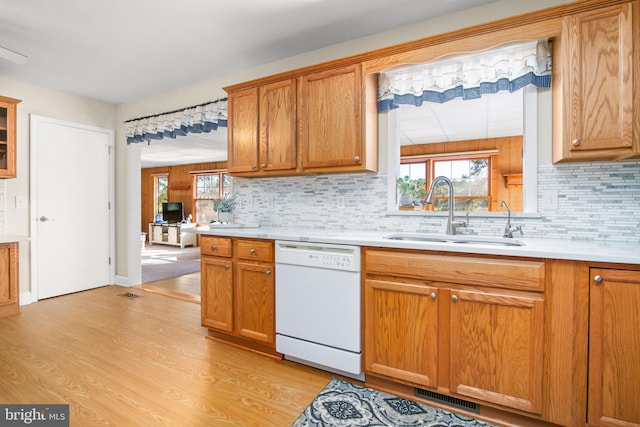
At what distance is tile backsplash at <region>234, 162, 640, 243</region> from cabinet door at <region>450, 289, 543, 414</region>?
27.6 inches

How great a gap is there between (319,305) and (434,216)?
1.05m

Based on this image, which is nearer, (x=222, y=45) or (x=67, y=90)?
(x=222, y=45)

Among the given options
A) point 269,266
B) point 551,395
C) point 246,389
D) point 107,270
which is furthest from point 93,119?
point 551,395

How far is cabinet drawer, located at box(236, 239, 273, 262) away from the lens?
7.47ft

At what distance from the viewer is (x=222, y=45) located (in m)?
2.78

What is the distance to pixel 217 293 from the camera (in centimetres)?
254

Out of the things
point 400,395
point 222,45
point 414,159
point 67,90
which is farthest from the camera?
point 414,159

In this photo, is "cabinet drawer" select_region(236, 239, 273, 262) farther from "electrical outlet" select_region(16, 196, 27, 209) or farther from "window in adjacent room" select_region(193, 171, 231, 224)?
"window in adjacent room" select_region(193, 171, 231, 224)

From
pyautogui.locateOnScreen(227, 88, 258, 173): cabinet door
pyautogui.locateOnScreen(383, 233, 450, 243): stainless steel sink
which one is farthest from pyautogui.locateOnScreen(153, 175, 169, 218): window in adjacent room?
pyautogui.locateOnScreen(383, 233, 450, 243): stainless steel sink

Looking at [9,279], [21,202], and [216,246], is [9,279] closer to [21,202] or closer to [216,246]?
[21,202]

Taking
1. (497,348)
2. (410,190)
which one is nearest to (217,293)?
(410,190)

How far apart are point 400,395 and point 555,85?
206 cm

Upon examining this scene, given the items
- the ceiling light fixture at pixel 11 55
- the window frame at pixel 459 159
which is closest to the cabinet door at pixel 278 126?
the ceiling light fixture at pixel 11 55

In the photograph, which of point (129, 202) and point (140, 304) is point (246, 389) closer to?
point (140, 304)
